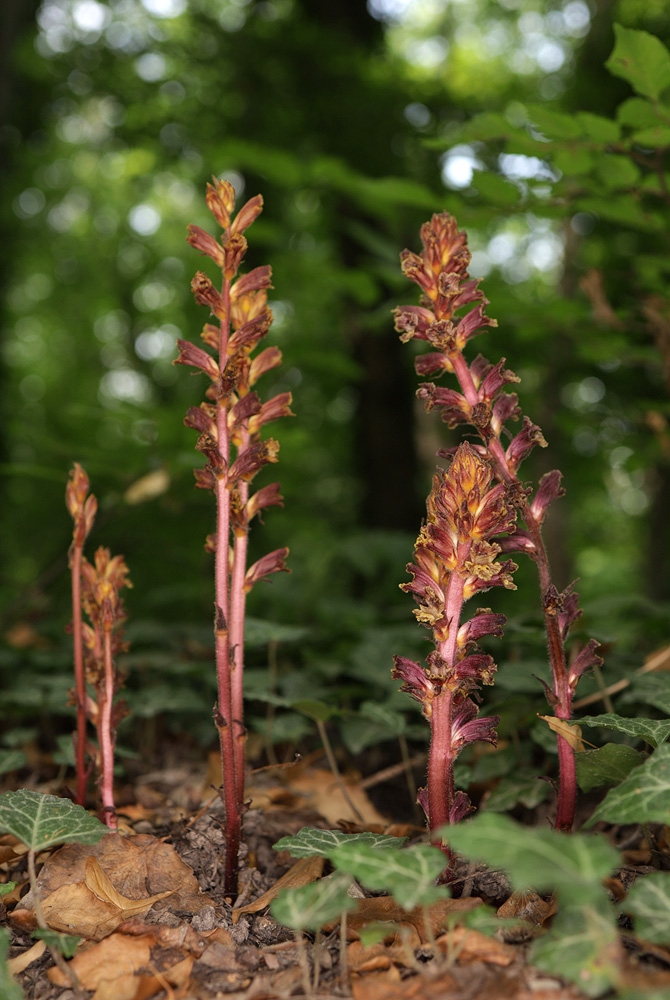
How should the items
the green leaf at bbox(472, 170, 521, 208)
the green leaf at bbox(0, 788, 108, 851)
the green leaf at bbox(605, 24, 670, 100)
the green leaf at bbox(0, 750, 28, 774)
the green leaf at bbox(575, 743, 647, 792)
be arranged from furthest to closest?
the green leaf at bbox(472, 170, 521, 208) < the green leaf at bbox(0, 750, 28, 774) < the green leaf at bbox(605, 24, 670, 100) < the green leaf at bbox(575, 743, 647, 792) < the green leaf at bbox(0, 788, 108, 851)

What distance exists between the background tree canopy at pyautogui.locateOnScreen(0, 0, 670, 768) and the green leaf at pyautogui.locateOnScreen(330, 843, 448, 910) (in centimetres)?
86

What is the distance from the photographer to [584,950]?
3.47ft

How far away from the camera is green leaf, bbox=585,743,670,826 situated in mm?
1198

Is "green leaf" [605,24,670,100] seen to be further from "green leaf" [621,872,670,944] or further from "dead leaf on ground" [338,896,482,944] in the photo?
"dead leaf on ground" [338,896,482,944]

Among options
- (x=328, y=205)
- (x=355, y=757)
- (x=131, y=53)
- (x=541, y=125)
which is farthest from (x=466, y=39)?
(x=355, y=757)

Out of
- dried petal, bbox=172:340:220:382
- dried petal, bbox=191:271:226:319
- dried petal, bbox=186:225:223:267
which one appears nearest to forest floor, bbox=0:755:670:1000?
dried petal, bbox=172:340:220:382

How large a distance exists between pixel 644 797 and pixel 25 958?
Result: 1239 mm

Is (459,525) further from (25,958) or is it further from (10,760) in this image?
(10,760)

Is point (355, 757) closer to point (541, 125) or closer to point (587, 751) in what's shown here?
point (587, 751)

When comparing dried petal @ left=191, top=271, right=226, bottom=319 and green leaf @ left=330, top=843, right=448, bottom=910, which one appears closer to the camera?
green leaf @ left=330, top=843, right=448, bottom=910

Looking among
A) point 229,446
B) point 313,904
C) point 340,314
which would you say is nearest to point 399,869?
point 313,904

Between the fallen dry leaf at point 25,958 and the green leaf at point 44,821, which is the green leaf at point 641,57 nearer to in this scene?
the green leaf at point 44,821

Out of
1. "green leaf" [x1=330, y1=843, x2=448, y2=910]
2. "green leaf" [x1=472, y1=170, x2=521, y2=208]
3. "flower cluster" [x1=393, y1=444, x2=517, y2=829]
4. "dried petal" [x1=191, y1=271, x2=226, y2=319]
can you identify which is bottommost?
"green leaf" [x1=330, y1=843, x2=448, y2=910]

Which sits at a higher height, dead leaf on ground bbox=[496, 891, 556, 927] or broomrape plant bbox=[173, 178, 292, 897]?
broomrape plant bbox=[173, 178, 292, 897]
